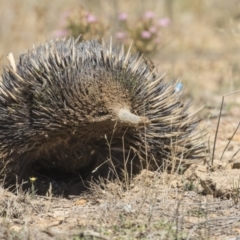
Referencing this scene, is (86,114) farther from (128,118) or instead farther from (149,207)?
(149,207)

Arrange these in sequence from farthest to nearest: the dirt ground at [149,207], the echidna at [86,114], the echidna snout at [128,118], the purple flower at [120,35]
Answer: the purple flower at [120,35] < the echidna at [86,114] < the echidna snout at [128,118] < the dirt ground at [149,207]

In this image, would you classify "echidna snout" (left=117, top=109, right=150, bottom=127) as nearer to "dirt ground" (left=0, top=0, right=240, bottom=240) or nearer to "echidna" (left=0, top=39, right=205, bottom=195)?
"echidna" (left=0, top=39, right=205, bottom=195)

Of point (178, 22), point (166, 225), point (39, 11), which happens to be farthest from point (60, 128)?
point (178, 22)

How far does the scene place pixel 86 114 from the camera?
15.9 ft

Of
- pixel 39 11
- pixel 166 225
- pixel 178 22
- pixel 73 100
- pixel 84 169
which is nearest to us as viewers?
pixel 166 225

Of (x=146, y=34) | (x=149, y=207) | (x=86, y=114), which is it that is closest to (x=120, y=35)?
(x=146, y=34)

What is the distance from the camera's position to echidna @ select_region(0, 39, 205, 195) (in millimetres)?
4875

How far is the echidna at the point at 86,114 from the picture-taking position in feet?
16.0

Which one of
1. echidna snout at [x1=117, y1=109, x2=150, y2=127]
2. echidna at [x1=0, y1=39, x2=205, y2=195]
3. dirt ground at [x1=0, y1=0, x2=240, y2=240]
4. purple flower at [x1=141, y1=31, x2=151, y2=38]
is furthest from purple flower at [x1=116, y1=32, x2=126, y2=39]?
echidna snout at [x1=117, y1=109, x2=150, y2=127]

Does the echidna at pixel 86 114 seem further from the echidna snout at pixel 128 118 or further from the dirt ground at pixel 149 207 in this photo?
the dirt ground at pixel 149 207

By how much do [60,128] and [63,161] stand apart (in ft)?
1.88

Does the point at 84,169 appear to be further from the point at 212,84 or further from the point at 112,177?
the point at 212,84

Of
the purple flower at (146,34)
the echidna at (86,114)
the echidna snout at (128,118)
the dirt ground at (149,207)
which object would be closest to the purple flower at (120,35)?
the purple flower at (146,34)

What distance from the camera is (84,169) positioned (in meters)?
5.64
